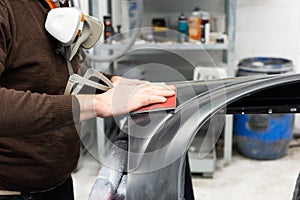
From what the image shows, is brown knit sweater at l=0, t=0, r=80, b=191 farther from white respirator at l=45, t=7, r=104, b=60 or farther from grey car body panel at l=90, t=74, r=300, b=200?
grey car body panel at l=90, t=74, r=300, b=200

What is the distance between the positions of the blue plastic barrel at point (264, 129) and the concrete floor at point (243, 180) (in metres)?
0.07

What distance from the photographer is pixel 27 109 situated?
87cm

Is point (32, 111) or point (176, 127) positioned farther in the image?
point (32, 111)

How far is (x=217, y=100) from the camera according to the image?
2.66 feet

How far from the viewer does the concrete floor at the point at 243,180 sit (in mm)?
2461

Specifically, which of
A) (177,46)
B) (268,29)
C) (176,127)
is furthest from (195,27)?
(176,127)

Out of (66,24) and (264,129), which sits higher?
(66,24)

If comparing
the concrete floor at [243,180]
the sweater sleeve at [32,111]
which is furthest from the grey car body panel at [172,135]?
the concrete floor at [243,180]

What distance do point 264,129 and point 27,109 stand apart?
2185 mm

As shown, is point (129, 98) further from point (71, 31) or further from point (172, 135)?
point (71, 31)

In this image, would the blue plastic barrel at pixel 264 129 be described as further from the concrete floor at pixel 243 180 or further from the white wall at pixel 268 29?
the white wall at pixel 268 29

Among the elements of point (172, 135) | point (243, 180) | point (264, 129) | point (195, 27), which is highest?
point (195, 27)

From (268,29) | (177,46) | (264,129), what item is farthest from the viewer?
(268,29)

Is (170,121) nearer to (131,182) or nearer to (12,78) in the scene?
(131,182)
